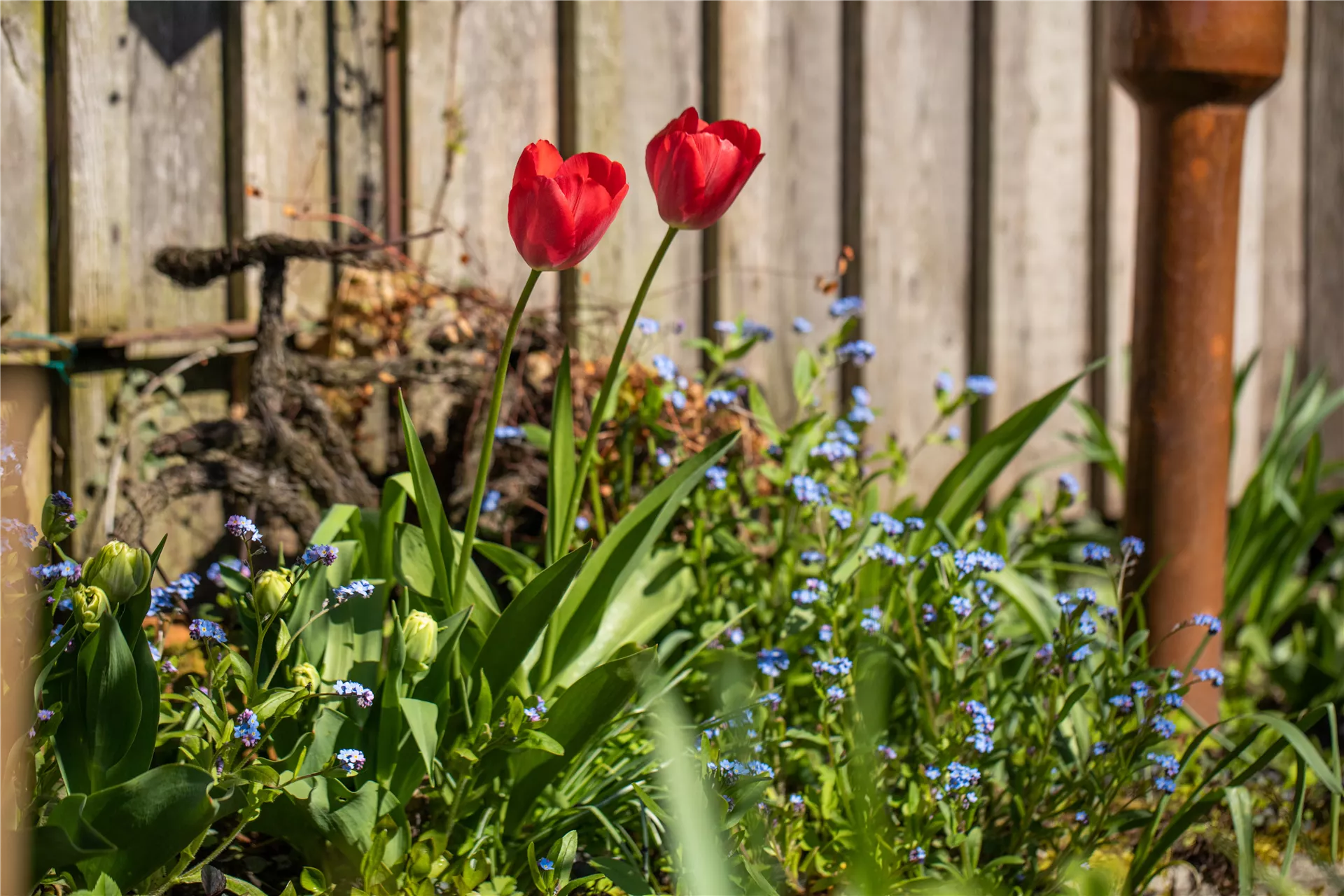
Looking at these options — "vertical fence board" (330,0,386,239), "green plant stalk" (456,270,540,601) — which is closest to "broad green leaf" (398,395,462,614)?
"green plant stalk" (456,270,540,601)

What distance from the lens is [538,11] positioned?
8.40 ft

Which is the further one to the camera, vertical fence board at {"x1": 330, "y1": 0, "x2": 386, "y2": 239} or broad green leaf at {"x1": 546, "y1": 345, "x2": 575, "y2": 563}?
vertical fence board at {"x1": 330, "y1": 0, "x2": 386, "y2": 239}

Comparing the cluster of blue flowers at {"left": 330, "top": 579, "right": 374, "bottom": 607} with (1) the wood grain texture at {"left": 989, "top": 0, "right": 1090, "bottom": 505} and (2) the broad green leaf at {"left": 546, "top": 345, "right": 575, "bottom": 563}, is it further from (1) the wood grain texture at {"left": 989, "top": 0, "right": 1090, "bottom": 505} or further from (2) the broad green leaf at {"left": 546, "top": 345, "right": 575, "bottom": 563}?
(1) the wood grain texture at {"left": 989, "top": 0, "right": 1090, "bottom": 505}

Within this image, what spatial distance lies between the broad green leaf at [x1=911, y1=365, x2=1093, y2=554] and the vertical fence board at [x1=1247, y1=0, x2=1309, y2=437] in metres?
1.58

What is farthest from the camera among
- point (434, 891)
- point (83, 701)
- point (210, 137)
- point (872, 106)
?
point (872, 106)

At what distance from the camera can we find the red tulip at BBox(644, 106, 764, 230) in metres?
1.30

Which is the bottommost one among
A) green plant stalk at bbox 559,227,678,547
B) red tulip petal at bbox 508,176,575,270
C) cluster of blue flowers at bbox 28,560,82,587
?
cluster of blue flowers at bbox 28,560,82,587

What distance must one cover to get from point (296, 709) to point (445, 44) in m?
1.59

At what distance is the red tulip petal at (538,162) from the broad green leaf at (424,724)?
57 cm

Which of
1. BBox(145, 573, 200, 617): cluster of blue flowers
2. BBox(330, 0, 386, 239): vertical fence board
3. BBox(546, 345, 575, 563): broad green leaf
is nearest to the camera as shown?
BBox(145, 573, 200, 617): cluster of blue flowers

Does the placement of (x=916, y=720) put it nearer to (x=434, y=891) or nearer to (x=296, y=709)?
(x=434, y=891)

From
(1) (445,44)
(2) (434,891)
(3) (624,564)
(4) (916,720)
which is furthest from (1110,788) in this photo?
(1) (445,44)

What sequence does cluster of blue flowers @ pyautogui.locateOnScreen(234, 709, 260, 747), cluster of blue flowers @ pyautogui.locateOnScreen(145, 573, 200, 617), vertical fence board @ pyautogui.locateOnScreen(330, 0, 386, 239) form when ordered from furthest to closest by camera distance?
vertical fence board @ pyautogui.locateOnScreen(330, 0, 386, 239) < cluster of blue flowers @ pyautogui.locateOnScreen(145, 573, 200, 617) < cluster of blue flowers @ pyautogui.locateOnScreen(234, 709, 260, 747)

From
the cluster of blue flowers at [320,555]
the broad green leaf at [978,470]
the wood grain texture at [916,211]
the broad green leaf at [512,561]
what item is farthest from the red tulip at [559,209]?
the wood grain texture at [916,211]
